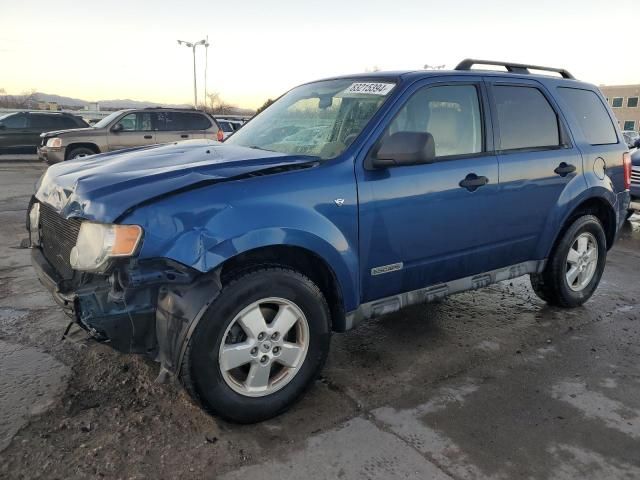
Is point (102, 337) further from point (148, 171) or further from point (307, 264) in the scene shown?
point (307, 264)

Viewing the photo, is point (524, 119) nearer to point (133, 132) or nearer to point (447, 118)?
point (447, 118)

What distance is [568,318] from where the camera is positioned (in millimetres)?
4477

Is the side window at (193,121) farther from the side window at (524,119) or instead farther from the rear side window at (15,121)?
the side window at (524,119)

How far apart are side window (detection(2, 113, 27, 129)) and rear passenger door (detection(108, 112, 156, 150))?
5.78 metres

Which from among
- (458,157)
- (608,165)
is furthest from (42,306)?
(608,165)

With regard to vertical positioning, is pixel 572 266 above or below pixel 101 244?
below

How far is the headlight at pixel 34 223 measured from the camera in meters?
3.36

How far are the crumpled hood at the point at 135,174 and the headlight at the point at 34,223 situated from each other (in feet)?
0.43

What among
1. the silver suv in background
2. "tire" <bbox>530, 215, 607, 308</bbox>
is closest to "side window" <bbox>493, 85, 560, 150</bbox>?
"tire" <bbox>530, 215, 607, 308</bbox>

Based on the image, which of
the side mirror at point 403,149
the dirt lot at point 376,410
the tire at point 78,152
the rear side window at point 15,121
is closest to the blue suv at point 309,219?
the side mirror at point 403,149

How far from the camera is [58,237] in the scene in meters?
2.97

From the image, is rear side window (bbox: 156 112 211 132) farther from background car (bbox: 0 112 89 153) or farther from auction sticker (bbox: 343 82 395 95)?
auction sticker (bbox: 343 82 395 95)

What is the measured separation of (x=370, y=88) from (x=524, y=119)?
1.32 meters

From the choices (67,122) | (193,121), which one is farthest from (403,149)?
(67,122)
